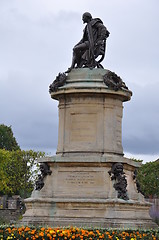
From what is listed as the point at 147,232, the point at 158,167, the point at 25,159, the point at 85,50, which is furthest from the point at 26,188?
the point at 147,232

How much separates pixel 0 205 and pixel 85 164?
36.4 metres

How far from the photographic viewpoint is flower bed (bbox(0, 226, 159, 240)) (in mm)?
17344

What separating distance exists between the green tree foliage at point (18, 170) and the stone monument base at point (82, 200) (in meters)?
40.6

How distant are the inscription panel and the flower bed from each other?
3.11 m

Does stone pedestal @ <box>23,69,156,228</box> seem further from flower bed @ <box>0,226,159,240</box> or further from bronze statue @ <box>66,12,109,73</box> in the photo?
flower bed @ <box>0,226,159,240</box>

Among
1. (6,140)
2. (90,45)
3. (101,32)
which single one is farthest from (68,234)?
(6,140)

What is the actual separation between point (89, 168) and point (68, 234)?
4.58 metres

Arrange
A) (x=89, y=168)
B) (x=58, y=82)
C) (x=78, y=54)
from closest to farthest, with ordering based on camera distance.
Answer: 1. (x=89, y=168)
2. (x=58, y=82)
3. (x=78, y=54)

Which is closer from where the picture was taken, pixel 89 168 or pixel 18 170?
pixel 89 168

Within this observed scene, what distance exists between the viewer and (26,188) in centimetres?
6247

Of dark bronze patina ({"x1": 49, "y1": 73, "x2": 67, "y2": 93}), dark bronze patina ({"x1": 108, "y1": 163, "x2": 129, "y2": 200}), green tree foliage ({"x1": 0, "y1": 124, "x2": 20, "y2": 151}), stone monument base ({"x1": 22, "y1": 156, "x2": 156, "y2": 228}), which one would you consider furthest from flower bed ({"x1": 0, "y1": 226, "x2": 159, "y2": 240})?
green tree foliage ({"x1": 0, "y1": 124, "x2": 20, "y2": 151})

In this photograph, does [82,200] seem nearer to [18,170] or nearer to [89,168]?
[89,168]

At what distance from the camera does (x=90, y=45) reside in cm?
2347

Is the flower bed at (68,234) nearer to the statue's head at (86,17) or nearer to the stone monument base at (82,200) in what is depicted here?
the stone monument base at (82,200)
